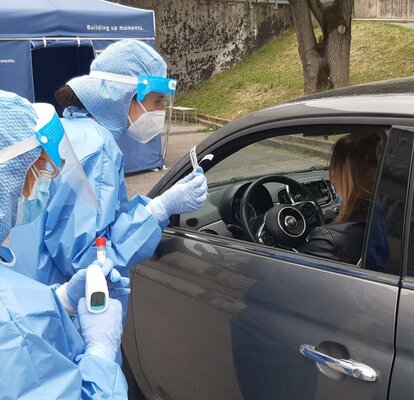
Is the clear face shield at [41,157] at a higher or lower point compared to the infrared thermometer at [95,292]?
higher

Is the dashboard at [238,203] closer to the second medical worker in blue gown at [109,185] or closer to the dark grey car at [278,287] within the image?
the dark grey car at [278,287]

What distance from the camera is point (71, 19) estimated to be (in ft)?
28.9

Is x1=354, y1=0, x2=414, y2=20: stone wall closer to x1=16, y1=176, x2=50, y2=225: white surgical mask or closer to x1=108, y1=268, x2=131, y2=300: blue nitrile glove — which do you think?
x1=108, y1=268, x2=131, y2=300: blue nitrile glove

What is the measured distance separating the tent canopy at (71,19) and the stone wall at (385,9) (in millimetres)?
11447

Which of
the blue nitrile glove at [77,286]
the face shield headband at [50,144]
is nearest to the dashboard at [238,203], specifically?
the blue nitrile glove at [77,286]

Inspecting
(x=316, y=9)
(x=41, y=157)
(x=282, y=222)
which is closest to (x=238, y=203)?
(x=282, y=222)

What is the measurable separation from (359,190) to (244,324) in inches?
26.2

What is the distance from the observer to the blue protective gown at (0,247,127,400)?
126cm

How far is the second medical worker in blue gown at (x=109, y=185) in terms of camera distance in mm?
2189

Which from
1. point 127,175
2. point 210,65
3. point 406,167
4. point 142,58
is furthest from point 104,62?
point 210,65

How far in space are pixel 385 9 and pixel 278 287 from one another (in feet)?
60.3

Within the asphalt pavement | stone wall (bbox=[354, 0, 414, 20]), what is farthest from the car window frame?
stone wall (bbox=[354, 0, 414, 20])

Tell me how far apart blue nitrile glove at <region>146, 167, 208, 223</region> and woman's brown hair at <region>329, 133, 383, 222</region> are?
0.55 metres

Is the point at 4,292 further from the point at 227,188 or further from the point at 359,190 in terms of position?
the point at 227,188
